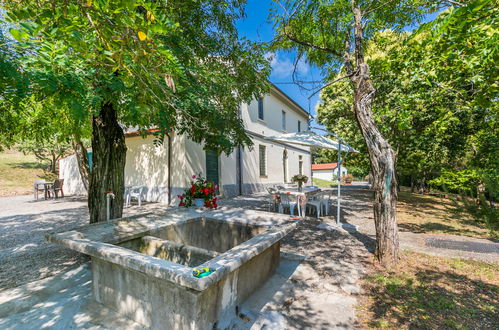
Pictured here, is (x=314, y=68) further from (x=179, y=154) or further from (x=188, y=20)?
(x=179, y=154)

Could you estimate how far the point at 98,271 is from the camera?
8.15ft

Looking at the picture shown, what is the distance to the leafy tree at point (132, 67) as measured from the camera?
6.03 feet

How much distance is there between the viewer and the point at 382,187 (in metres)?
3.51

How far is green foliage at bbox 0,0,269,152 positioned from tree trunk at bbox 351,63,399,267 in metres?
2.25

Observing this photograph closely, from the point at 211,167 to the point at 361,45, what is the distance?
8123 millimetres

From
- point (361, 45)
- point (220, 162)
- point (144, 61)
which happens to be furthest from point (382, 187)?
point (220, 162)

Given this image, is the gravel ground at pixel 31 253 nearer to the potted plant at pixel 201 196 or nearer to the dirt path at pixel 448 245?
the potted plant at pixel 201 196

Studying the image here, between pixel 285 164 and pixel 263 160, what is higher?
pixel 263 160

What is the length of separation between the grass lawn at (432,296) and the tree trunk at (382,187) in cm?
32

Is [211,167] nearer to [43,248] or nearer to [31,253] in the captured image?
[43,248]

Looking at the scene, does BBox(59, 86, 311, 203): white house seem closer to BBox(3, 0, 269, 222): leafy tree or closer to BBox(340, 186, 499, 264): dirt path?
BBox(3, 0, 269, 222): leafy tree

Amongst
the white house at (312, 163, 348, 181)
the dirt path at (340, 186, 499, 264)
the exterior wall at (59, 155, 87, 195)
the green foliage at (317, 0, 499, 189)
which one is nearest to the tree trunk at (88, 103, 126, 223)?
the green foliage at (317, 0, 499, 189)

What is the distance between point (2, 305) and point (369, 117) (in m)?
5.56

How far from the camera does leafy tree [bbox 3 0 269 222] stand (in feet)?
6.03
